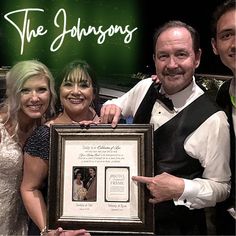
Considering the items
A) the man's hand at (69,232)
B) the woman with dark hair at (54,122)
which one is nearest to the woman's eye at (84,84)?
the woman with dark hair at (54,122)

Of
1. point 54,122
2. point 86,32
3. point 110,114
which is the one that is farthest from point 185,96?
point 86,32

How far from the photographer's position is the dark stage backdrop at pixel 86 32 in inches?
84.0

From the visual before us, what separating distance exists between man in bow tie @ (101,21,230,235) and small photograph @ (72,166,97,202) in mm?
184

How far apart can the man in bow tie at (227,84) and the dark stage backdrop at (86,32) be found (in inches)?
25.0

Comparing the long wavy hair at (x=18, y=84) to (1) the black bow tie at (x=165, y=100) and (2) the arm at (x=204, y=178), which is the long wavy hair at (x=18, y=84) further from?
(2) the arm at (x=204, y=178)

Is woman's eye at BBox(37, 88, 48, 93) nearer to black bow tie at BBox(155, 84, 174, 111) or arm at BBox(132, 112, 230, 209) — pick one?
black bow tie at BBox(155, 84, 174, 111)

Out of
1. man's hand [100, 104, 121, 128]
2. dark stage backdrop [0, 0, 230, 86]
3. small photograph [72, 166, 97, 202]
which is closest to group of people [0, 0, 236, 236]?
man's hand [100, 104, 121, 128]

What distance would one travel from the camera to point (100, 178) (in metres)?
1.41

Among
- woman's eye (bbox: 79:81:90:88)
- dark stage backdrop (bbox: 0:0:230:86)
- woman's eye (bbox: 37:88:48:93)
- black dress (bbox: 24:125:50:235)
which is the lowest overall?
black dress (bbox: 24:125:50:235)

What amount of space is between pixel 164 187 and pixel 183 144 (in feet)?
0.65

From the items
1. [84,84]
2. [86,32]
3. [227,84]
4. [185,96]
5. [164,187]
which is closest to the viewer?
[164,187]

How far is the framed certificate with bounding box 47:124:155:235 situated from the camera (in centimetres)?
138

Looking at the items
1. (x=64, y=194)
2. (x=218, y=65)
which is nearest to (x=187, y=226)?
(x=64, y=194)

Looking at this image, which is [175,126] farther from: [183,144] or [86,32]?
[86,32]
